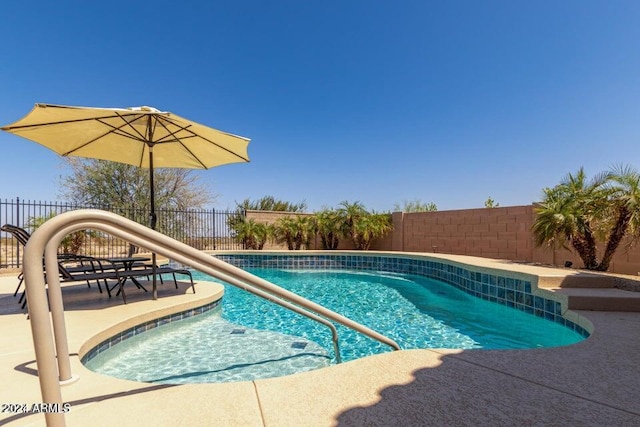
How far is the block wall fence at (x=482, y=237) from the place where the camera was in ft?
27.0

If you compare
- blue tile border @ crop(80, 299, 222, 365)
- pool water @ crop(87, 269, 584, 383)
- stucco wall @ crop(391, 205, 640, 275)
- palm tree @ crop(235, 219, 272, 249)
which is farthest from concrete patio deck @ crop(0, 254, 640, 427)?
palm tree @ crop(235, 219, 272, 249)

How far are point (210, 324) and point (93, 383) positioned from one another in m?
2.74

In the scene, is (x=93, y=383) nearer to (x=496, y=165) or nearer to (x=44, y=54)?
(x=44, y=54)

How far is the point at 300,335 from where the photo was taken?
14.3 ft

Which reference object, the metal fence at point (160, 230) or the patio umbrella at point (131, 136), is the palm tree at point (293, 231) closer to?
the metal fence at point (160, 230)

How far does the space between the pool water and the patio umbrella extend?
1.23 m

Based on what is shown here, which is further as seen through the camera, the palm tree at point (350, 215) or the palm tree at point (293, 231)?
the palm tree at point (293, 231)

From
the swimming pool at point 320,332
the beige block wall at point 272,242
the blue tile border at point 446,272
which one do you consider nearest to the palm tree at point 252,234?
the beige block wall at point 272,242

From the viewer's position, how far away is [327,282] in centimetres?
880

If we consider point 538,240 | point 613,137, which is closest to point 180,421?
point 538,240

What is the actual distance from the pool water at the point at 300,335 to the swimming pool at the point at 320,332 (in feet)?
0.04

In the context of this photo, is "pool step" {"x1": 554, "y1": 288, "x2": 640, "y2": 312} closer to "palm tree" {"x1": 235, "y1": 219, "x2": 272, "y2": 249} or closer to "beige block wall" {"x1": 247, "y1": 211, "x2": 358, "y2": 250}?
"beige block wall" {"x1": 247, "y1": 211, "x2": 358, "y2": 250}

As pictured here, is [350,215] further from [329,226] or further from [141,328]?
[141,328]

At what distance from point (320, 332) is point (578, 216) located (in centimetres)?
665
